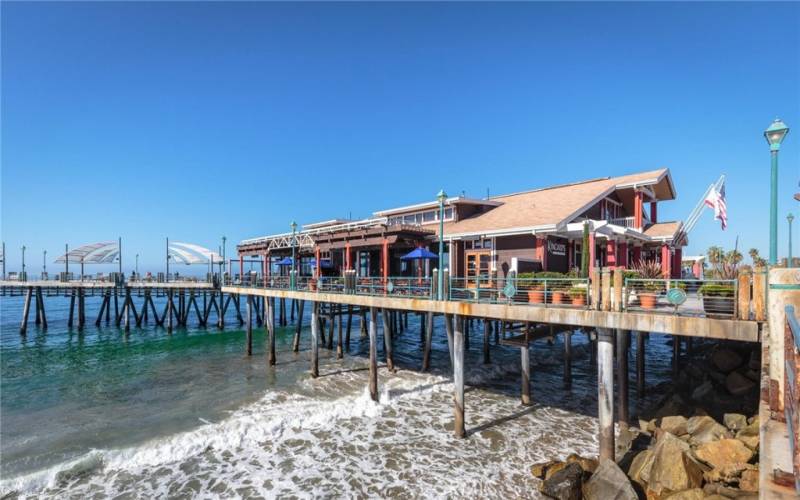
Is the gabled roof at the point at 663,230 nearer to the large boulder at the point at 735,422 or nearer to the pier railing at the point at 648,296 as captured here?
the pier railing at the point at 648,296

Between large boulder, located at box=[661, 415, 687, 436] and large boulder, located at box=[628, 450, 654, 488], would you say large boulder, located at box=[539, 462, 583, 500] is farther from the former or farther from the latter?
large boulder, located at box=[661, 415, 687, 436]

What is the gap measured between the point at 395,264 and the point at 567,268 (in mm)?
10486

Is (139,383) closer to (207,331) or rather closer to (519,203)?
(207,331)

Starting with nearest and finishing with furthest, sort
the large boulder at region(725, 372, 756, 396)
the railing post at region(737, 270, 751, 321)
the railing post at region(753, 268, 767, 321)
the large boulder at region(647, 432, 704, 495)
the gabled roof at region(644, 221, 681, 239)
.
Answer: the large boulder at region(647, 432, 704, 495) → the railing post at region(753, 268, 767, 321) → the railing post at region(737, 270, 751, 321) → the large boulder at region(725, 372, 756, 396) → the gabled roof at region(644, 221, 681, 239)

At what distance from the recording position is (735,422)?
9.73 metres

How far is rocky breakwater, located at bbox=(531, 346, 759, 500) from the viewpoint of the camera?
716 centimetres

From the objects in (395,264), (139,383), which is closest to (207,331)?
(139,383)

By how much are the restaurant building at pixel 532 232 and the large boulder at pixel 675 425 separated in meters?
5.77

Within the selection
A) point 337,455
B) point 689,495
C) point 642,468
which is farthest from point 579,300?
point 337,455

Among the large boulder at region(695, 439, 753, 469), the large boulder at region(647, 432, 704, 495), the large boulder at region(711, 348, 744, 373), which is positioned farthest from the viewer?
the large boulder at region(711, 348, 744, 373)

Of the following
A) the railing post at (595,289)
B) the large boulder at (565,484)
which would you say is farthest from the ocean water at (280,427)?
the railing post at (595,289)

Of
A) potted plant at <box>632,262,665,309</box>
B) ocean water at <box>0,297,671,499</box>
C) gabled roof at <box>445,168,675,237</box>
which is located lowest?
ocean water at <box>0,297,671,499</box>

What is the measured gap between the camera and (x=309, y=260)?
108 ft

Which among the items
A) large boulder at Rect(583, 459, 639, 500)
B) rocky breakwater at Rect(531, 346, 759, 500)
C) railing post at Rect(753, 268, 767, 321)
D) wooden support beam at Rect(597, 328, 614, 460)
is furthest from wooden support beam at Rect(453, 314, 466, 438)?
railing post at Rect(753, 268, 767, 321)
